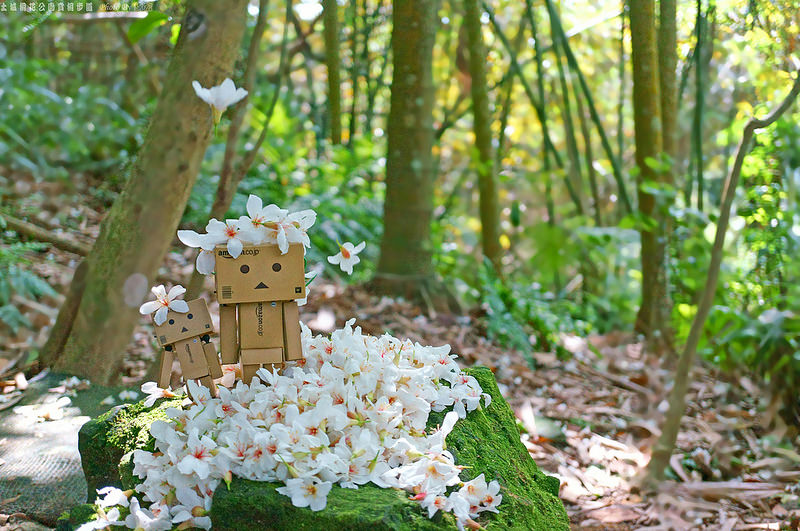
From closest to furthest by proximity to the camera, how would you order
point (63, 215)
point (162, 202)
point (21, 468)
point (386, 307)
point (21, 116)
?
point (21, 468) → point (162, 202) → point (386, 307) → point (63, 215) → point (21, 116)

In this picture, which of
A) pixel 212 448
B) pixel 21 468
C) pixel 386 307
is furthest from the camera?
pixel 386 307

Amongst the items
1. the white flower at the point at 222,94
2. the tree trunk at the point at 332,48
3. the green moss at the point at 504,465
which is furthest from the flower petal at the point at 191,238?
the tree trunk at the point at 332,48

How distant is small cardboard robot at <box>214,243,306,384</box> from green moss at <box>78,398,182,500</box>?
0.85 ft

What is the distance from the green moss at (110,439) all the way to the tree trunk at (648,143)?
321 cm

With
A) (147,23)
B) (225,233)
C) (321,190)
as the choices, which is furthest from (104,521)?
(321,190)

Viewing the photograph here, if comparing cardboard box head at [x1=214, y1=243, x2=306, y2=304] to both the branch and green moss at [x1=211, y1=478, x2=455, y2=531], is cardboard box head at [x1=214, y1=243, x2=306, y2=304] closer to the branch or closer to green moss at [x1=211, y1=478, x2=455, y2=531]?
green moss at [x1=211, y1=478, x2=455, y2=531]

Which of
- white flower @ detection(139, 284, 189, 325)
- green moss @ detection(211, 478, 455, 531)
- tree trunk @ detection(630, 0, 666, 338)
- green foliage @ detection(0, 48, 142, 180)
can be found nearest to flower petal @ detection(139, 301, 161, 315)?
white flower @ detection(139, 284, 189, 325)

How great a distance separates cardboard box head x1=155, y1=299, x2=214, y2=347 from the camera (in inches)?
65.9

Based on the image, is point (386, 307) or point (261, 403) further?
point (386, 307)

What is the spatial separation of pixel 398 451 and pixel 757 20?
8.68 ft

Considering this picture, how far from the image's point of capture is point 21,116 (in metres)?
4.89

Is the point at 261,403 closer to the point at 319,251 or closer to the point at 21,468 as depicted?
the point at 21,468

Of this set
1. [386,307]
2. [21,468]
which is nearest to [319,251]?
[386,307]

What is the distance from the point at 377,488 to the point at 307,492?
0.17 metres
